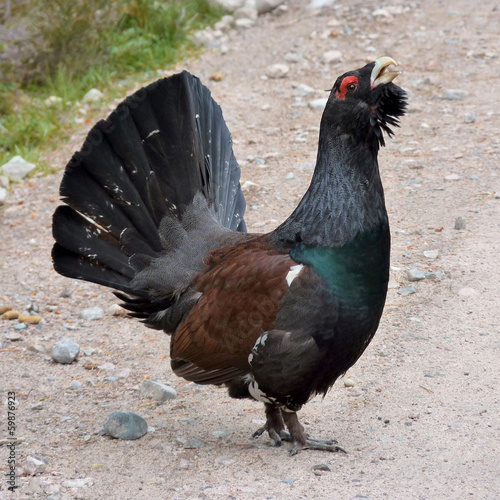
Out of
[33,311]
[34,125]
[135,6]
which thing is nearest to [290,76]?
[135,6]

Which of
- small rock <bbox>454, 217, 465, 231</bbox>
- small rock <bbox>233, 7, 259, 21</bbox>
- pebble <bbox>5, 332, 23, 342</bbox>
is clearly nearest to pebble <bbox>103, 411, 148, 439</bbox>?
pebble <bbox>5, 332, 23, 342</bbox>

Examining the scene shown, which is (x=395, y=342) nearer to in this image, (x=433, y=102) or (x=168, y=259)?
(x=168, y=259)

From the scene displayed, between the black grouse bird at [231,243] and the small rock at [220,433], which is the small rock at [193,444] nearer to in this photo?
the small rock at [220,433]

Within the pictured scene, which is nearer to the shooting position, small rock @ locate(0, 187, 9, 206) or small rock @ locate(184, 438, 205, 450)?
small rock @ locate(184, 438, 205, 450)

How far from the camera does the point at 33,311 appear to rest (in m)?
6.88

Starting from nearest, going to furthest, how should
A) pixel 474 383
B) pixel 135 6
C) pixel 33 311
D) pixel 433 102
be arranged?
pixel 474 383 → pixel 33 311 → pixel 433 102 → pixel 135 6

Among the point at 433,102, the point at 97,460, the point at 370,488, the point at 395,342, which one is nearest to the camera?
the point at 370,488

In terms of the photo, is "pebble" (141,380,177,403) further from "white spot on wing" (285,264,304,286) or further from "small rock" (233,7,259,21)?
"small rock" (233,7,259,21)

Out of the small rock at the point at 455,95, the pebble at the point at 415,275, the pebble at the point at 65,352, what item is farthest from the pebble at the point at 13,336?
the small rock at the point at 455,95

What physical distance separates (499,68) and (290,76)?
8.88 feet

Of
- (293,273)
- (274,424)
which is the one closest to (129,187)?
(293,273)

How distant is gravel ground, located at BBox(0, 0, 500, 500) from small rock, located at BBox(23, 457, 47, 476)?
0.12ft

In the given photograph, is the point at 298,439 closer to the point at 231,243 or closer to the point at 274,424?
the point at 274,424

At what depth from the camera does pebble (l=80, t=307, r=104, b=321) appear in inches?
270
